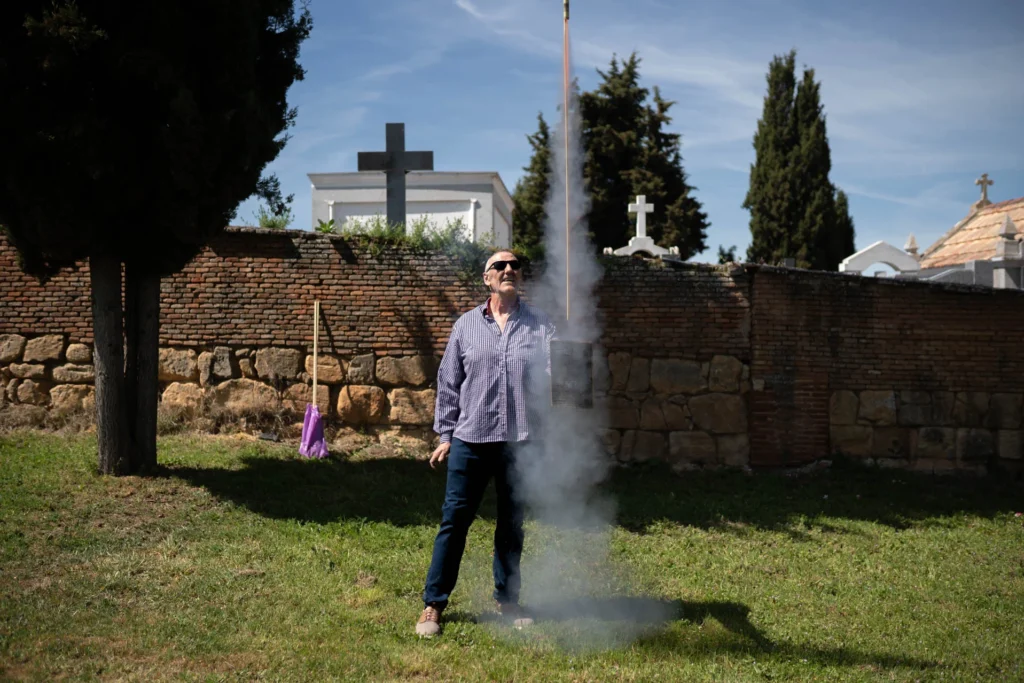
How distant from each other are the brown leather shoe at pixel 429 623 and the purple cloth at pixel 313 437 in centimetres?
493

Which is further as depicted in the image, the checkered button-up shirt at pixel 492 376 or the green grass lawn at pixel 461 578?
the checkered button-up shirt at pixel 492 376

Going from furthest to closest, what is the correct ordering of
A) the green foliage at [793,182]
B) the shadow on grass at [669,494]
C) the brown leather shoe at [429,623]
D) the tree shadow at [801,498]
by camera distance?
the green foliage at [793,182], the tree shadow at [801,498], the shadow on grass at [669,494], the brown leather shoe at [429,623]

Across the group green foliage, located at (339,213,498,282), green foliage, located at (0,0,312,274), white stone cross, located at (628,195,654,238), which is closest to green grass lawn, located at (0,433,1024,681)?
green foliage, located at (0,0,312,274)

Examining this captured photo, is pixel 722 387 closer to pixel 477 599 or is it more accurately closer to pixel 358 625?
pixel 477 599

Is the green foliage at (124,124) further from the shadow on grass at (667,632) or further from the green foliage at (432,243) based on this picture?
the shadow on grass at (667,632)

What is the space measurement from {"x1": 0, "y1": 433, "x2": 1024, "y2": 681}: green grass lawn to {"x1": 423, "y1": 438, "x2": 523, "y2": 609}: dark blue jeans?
1.02ft

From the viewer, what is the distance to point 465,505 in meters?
5.07

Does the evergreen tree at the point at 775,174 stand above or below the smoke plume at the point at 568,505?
above

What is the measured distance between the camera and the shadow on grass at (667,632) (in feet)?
16.6

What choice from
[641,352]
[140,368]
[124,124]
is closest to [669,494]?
[641,352]

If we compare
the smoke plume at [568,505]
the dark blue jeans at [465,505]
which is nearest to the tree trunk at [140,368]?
the smoke plume at [568,505]

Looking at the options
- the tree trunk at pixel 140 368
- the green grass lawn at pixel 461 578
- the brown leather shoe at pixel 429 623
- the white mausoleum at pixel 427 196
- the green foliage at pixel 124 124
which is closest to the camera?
the green grass lawn at pixel 461 578

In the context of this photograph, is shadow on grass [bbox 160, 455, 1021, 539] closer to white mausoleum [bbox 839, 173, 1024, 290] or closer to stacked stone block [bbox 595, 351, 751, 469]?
stacked stone block [bbox 595, 351, 751, 469]

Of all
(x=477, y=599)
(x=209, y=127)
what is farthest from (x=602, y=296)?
(x=477, y=599)
